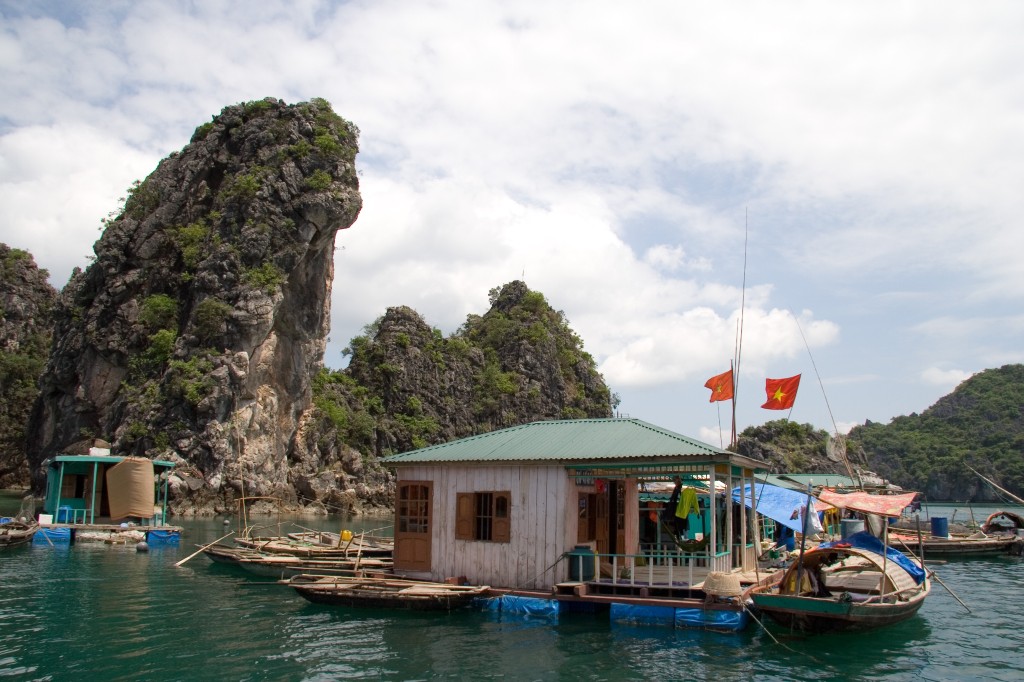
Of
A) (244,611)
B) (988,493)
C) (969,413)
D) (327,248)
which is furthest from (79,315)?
(988,493)

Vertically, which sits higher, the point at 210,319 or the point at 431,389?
the point at 210,319

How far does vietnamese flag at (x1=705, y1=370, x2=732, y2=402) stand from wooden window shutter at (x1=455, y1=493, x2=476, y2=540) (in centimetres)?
849

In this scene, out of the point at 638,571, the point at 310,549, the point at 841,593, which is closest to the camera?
the point at 841,593

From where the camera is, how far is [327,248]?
63.2m

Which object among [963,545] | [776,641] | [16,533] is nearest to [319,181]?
[16,533]

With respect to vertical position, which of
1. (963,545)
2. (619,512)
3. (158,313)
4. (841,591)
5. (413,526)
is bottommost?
(963,545)

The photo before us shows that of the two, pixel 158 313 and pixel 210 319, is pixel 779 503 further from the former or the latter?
pixel 158 313

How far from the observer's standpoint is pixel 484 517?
17.6 meters

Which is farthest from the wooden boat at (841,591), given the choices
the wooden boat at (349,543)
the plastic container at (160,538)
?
the plastic container at (160,538)

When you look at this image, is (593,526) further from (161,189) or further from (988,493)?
(988,493)

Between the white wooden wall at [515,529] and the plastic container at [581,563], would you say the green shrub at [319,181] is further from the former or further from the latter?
the plastic container at [581,563]

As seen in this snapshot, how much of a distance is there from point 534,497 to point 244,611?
7701 mm

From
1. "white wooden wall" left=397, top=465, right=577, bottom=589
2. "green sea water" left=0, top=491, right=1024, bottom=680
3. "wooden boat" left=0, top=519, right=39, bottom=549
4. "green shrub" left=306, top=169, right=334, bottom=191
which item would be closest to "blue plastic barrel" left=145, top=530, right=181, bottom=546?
"wooden boat" left=0, top=519, right=39, bottom=549

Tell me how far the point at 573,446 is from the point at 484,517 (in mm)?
2778
